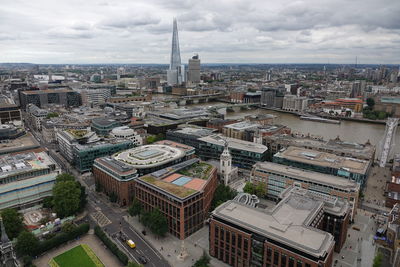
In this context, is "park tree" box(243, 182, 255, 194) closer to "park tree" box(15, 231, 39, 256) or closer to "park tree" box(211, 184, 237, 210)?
"park tree" box(211, 184, 237, 210)

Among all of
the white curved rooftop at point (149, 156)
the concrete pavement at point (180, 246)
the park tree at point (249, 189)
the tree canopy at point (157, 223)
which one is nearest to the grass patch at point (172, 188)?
the tree canopy at point (157, 223)

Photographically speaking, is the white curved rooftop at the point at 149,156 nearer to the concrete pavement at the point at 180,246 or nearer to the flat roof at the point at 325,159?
the concrete pavement at the point at 180,246

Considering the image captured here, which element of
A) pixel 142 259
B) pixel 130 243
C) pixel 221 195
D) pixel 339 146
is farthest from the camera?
pixel 339 146

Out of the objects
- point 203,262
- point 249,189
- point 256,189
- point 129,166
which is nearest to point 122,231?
point 129,166

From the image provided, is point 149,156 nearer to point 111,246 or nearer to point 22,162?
point 111,246

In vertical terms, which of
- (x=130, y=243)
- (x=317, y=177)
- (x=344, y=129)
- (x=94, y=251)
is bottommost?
(x=94, y=251)

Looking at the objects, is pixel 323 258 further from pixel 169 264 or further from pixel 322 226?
pixel 169 264

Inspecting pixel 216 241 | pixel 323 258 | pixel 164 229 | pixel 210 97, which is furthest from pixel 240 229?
pixel 210 97
